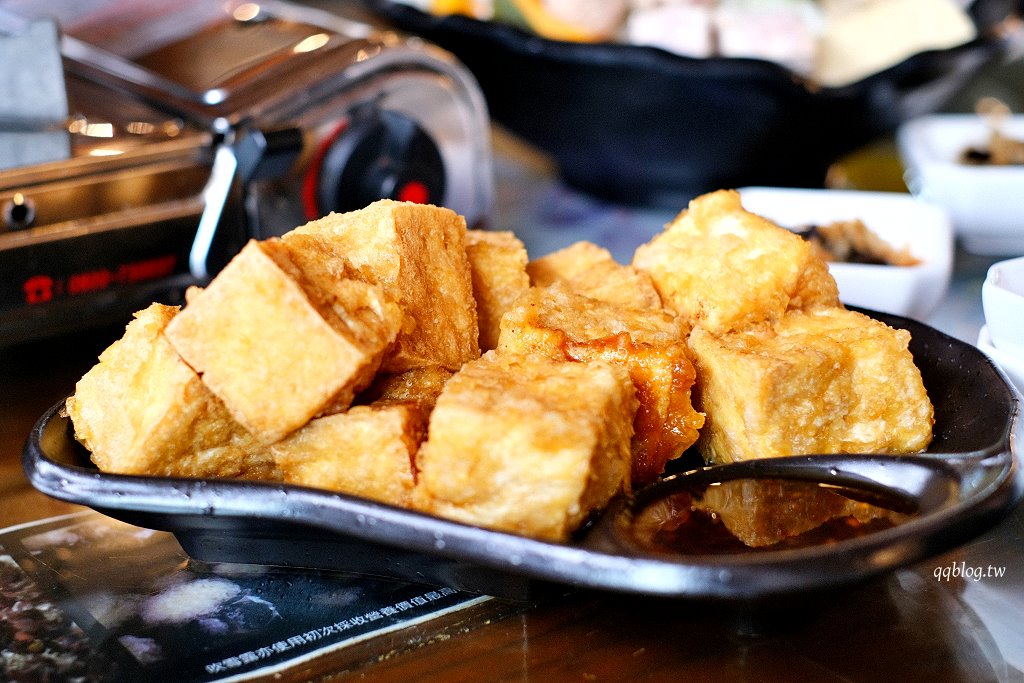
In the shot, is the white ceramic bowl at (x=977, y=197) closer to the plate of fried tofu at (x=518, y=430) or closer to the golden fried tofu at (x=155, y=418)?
the plate of fried tofu at (x=518, y=430)

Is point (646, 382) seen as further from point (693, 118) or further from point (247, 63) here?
point (693, 118)

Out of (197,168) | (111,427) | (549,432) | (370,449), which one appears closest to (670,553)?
(549,432)

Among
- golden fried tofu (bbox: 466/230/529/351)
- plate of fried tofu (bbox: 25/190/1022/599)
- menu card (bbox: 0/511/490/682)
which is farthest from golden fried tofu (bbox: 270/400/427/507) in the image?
golden fried tofu (bbox: 466/230/529/351)

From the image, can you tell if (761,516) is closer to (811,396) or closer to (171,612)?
(811,396)

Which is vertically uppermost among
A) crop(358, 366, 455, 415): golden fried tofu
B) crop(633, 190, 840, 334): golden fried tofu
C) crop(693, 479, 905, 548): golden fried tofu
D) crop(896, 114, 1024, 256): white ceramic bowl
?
crop(633, 190, 840, 334): golden fried tofu

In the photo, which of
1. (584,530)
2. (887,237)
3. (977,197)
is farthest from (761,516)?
(977,197)

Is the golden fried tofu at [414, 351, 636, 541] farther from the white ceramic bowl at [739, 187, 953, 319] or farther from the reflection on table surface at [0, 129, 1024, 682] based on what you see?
the white ceramic bowl at [739, 187, 953, 319]
